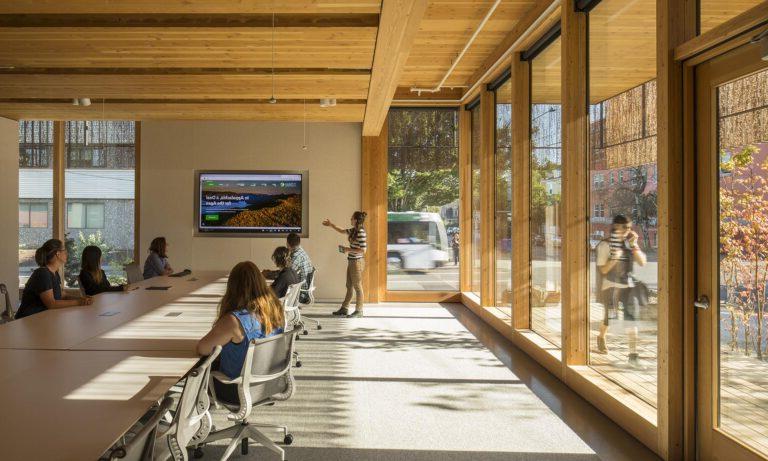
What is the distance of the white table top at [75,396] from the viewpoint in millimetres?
2047

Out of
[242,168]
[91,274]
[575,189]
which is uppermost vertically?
[242,168]

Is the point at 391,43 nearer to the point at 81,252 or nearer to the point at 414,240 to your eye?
the point at 414,240

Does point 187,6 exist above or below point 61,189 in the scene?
above

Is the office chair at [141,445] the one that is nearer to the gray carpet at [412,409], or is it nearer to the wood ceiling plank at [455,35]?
the gray carpet at [412,409]

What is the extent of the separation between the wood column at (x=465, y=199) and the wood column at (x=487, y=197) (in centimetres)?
120

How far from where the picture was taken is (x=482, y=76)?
888 cm

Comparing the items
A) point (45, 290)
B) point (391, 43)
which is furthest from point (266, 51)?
point (45, 290)

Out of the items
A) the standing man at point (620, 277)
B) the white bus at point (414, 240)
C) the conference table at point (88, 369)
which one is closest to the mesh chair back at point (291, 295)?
the conference table at point (88, 369)

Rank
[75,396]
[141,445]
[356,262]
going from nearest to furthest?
1. [141,445]
2. [75,396]
3. [356,262]

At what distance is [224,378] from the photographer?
3338 mm

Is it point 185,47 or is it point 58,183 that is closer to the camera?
point 185,47

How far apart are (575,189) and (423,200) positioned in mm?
5533

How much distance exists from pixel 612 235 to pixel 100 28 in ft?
15.1

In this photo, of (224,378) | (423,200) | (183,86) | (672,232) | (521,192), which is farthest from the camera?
(423,200)
